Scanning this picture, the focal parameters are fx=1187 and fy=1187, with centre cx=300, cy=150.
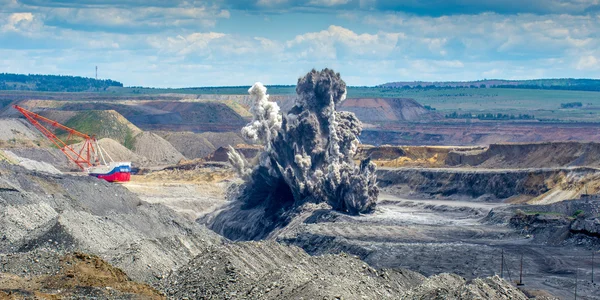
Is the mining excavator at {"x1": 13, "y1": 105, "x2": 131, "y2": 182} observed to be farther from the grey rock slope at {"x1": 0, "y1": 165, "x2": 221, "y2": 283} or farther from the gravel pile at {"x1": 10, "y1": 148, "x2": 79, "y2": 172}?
the grey rock slope at {"x1": 0, "y1": 165, "x2": 221, "y2": 283}

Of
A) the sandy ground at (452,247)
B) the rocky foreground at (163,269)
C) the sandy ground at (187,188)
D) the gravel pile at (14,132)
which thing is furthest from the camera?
the gravel pile at (14,132)

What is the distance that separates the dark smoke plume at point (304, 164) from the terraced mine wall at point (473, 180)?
52.2 ft

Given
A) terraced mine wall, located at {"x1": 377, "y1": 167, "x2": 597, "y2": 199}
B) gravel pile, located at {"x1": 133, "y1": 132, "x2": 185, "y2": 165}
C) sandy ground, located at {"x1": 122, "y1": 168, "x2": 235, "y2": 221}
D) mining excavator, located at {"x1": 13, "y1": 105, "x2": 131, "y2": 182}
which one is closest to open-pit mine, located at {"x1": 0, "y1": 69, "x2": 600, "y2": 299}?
terraced mine wall, located at {"x1": 377, "y1": 167, "x2": 597, "y2": 199}

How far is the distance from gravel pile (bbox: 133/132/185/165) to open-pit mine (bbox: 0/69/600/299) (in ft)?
54.9

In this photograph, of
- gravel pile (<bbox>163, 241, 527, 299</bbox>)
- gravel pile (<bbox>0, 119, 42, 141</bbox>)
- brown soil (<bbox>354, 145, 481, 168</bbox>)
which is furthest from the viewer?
gravel pile (<bbox>0, 119, 42, 141</bbox>)

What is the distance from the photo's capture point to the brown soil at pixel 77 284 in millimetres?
40469

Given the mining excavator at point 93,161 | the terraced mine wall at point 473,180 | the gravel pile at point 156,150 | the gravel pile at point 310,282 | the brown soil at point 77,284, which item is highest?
the brown soil at point 77,284

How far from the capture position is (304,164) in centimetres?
11581

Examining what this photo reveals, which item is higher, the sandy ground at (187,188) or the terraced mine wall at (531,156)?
the terraced mine wall at (531,156)

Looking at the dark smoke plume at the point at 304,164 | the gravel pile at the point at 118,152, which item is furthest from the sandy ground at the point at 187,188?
the gravel pile at the point at 118,152

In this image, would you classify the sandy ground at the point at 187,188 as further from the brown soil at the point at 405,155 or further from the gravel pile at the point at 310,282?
the gravel pile at the point at 310,282

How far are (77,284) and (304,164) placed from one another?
73.6 metres

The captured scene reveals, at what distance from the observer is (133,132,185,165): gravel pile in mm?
192250

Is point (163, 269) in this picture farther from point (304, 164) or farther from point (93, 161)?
point (93, 161)
